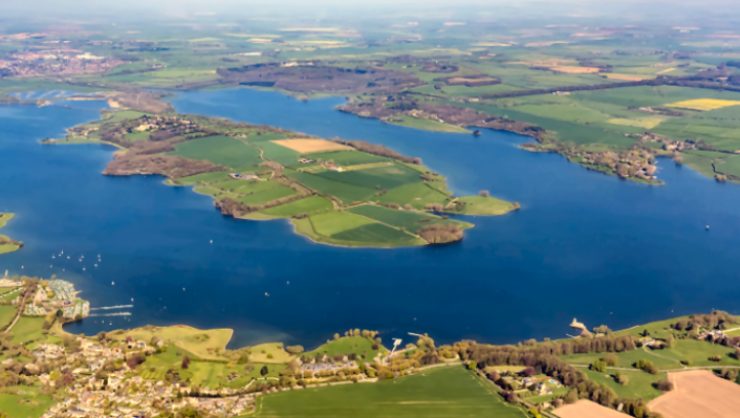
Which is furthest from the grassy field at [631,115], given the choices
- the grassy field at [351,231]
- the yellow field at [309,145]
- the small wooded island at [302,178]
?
the grassy field at [351,231]

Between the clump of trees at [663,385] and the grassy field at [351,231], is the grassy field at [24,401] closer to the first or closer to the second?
the grassy field at [351,231]

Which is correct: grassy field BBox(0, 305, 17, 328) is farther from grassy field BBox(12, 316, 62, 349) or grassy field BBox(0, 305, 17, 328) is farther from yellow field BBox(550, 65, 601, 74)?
yellow field BBox(550, 65, 601, 74)

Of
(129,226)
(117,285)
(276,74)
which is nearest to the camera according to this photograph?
(117,285)

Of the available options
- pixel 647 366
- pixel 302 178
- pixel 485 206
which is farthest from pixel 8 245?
pixel 647 366

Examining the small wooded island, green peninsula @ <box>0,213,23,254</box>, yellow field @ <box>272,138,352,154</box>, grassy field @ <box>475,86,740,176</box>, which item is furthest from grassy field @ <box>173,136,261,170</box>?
grassy field @ <box>475,86,740,176</box>

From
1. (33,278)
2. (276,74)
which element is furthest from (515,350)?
(276,74)

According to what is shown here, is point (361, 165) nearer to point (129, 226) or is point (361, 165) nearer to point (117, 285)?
point (129, 226)
